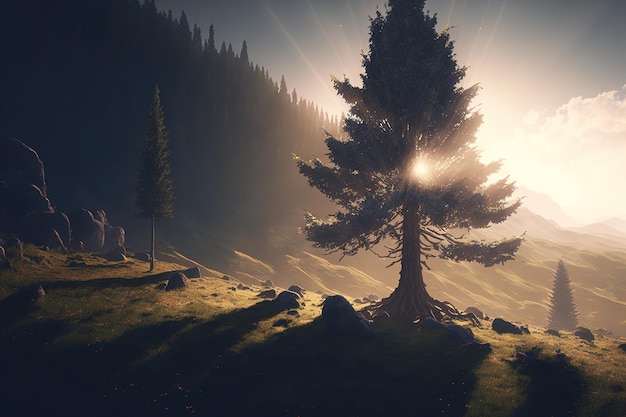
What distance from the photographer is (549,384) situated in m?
13.5

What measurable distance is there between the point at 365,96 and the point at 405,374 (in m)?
19.5

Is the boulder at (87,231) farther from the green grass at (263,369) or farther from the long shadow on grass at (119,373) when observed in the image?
the long shadow on grass at (119,373)

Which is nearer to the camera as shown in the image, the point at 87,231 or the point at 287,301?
the point at 287,301

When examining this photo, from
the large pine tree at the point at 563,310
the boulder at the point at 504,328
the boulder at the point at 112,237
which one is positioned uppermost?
the large pine tree at the point at 563,310

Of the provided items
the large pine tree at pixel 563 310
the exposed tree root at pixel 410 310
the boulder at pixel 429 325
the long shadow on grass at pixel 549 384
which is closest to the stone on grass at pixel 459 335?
the boulder at pixel 429 325

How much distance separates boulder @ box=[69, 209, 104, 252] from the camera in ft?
168

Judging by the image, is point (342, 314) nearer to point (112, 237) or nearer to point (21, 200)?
point (21, 200)

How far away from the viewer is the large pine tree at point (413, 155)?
74.8ft

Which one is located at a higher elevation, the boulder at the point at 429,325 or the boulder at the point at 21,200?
the boulder at the point at 429,325

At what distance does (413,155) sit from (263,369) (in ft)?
58.3

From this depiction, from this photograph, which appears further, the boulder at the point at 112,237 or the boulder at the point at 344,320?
the boulder at the point at 112,237

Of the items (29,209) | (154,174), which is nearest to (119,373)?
(154,174)

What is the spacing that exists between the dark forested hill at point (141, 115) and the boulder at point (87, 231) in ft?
112

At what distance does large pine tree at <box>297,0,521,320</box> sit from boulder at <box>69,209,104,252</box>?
144ft
